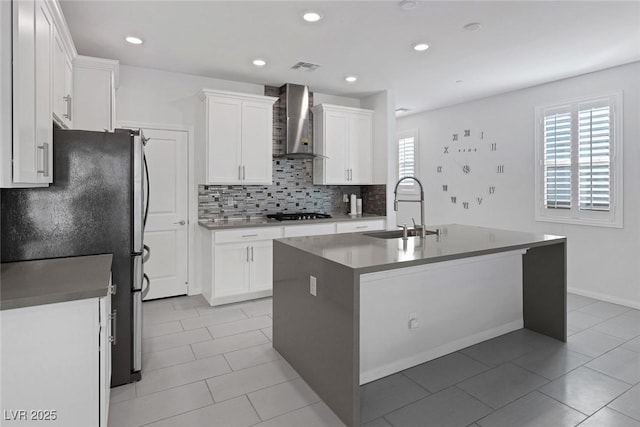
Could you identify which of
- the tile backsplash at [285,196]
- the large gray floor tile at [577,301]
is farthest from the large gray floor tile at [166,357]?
the large gray floor tile at [577,301]

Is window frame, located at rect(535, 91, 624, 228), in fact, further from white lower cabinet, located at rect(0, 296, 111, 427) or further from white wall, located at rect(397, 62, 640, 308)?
white lower cabinet, located at rect(0, 296, 111, 427)

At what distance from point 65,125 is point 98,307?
69.5 inches

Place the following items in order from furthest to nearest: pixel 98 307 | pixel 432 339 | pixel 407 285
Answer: pixel 432 339
pixel 407 285
pixel 98 307

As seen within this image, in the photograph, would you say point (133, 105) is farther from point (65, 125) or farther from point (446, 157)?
point (446, 157)

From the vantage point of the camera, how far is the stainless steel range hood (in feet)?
15.8

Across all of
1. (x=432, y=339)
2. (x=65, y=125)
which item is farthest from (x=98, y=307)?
(x=432, y=339)

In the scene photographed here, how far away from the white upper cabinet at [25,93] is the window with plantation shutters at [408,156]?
5737 mm

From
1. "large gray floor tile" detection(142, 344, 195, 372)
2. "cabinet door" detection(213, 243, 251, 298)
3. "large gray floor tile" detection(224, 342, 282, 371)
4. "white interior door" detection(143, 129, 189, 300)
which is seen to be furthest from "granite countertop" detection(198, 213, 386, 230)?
"large gray floor tile" detection(224, 342, 282, 371)

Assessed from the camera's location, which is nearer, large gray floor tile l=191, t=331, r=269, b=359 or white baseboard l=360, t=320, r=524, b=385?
white baseboard l=360, t=320, r=524, b=385

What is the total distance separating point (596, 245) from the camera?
4.31 metres

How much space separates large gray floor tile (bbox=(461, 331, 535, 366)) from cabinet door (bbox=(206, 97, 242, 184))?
3.10m

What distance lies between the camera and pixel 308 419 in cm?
209

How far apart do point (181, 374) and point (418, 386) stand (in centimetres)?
166

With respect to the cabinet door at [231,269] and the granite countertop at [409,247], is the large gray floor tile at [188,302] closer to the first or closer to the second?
the cabinet door at [231,269]
